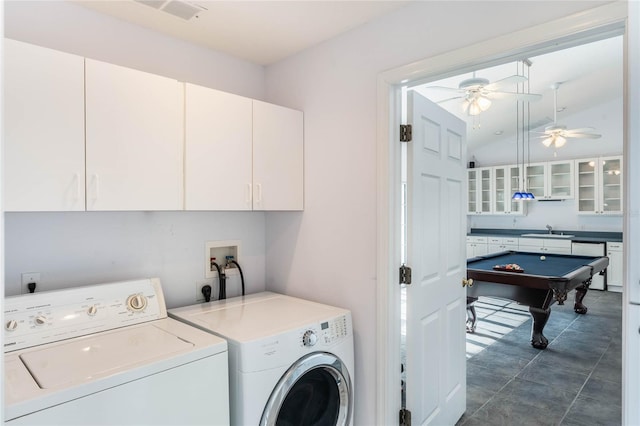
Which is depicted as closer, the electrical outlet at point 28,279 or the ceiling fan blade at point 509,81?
the electrical outlet at point 28,279

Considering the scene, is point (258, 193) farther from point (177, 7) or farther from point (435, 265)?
point (435, 265)

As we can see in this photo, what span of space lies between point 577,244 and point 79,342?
7311 millimetres

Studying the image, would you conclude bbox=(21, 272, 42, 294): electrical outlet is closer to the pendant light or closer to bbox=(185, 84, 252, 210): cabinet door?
bbox=(185, 84, 252, 210): cabinet door

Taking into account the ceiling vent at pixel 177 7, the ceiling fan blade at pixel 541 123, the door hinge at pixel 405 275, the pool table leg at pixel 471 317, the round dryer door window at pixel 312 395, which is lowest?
the pool table leg at pixel 471 317

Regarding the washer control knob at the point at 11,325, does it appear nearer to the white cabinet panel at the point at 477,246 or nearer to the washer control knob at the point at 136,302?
the washer control knob at the point at 136,302

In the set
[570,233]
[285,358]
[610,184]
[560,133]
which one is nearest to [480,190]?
[570,233]

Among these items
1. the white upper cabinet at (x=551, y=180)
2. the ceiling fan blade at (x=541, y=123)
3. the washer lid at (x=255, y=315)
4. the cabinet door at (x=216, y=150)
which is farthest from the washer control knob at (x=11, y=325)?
the white upper cabinet at (x=551, y=180)

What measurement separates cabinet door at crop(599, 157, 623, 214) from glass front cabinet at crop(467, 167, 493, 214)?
1.92 m

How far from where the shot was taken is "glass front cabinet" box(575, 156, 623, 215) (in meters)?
6.53

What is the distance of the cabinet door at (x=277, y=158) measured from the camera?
2205mm

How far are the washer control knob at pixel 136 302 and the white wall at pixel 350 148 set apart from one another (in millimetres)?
941

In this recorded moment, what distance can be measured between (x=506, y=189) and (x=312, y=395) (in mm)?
7124

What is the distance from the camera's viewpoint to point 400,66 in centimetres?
193

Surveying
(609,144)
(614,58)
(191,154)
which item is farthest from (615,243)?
(191,154)
